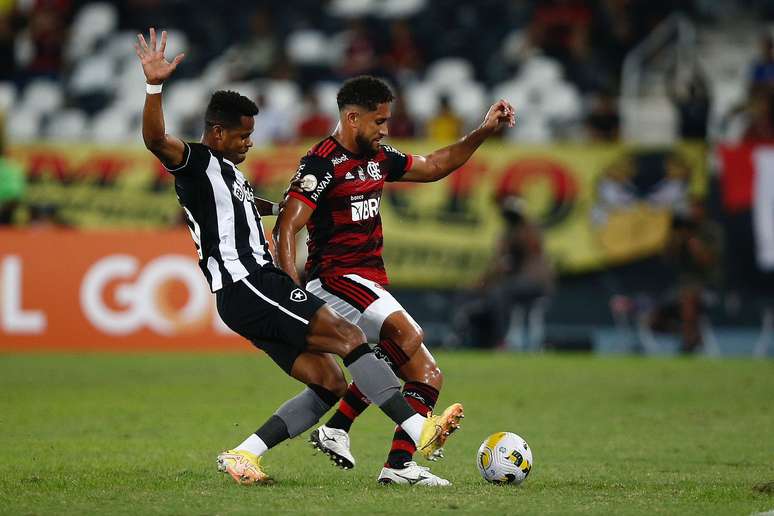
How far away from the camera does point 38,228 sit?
18391 millimetres

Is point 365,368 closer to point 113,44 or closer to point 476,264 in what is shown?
point 476,264

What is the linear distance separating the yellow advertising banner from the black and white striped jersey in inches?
478

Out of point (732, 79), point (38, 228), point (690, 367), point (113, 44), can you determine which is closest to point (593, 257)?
point (690, 367)

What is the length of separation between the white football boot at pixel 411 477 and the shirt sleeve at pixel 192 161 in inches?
75.9

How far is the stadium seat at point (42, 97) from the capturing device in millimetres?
23344

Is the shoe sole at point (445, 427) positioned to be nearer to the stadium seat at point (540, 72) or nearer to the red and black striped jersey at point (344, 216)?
the red and black striped jersey at point (344, 216)

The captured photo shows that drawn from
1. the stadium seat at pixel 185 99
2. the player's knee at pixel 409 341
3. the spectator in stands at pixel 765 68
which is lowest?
the player's knee at pixel 409 341

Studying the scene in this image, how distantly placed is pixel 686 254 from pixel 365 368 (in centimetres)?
1252

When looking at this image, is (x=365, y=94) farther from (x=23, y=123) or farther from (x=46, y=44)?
(x=46, y=44)

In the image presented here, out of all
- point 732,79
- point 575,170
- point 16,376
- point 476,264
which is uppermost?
point 732,79

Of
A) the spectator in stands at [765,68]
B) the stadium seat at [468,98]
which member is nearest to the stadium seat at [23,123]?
the stadium seat at [468,98]

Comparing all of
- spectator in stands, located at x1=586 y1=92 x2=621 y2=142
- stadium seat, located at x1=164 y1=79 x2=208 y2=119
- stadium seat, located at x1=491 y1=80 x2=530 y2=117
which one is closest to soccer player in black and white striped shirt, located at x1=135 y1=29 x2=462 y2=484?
spectator in stands, located at x1=586 y1=92 x2=621 y2=142

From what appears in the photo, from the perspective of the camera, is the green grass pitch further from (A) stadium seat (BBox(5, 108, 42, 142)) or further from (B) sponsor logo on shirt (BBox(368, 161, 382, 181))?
(A) stadium seat (BBox(5, 108, 42, 142))

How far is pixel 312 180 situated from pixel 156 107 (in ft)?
3.59
